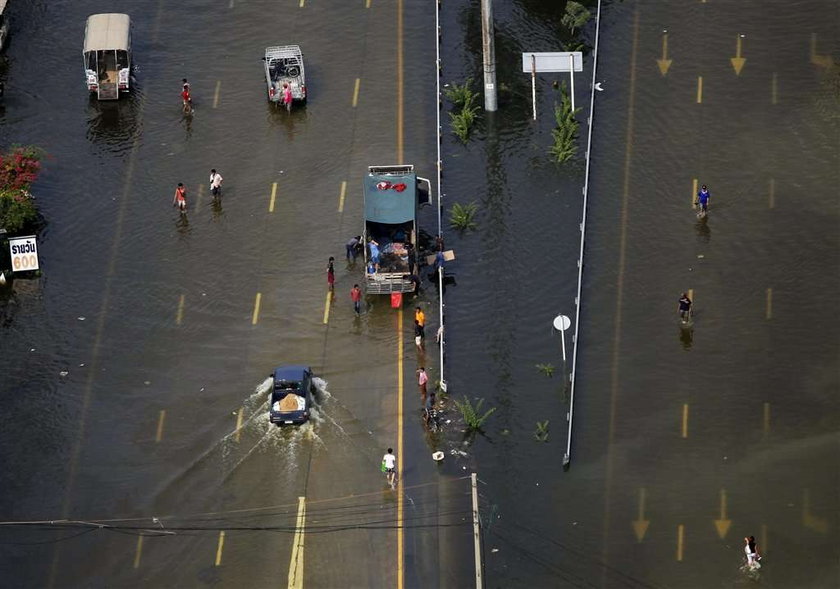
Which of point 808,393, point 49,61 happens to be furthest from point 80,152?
point 808,393

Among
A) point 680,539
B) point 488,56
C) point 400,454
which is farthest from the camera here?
point 488,56

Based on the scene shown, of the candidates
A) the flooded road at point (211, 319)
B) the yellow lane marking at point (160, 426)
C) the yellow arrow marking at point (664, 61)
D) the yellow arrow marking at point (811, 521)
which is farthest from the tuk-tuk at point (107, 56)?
the yellow arrow marking at point (811, 521)

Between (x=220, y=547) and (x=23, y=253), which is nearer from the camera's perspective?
(x=220, y=547)

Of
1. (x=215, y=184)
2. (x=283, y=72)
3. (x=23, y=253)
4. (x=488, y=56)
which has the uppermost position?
(x=488, y=56)

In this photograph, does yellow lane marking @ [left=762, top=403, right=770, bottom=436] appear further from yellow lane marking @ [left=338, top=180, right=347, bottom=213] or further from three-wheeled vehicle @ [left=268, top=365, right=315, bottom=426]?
yellow lane marking @ [left=338, top=180, right=347, bottom=213]

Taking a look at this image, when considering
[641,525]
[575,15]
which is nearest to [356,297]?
[641,525]

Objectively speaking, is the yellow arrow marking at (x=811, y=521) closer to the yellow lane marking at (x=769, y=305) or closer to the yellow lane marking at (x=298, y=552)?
the yellow lane marking at (x=769, y=305)

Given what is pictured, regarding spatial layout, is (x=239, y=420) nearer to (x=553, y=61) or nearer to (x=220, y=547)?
(x=220, y=547)
